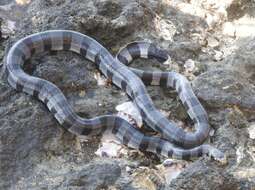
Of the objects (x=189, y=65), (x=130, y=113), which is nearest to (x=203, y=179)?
(x=130, y=113)

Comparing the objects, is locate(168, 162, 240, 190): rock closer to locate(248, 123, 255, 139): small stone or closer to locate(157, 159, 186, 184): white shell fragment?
locate(157, 159, 186, 184): white shell fragment

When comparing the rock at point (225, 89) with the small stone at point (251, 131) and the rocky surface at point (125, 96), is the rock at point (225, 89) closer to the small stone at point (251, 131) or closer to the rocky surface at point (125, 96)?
the rocky surface at point (125, 96)

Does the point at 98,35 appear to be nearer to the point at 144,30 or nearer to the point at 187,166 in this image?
the point at 144,30

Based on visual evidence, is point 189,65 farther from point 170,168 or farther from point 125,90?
point 170,168

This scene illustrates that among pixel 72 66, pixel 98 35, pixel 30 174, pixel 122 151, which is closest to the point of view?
pixel 30 174

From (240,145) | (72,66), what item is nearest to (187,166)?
(240,145)
